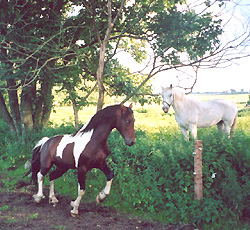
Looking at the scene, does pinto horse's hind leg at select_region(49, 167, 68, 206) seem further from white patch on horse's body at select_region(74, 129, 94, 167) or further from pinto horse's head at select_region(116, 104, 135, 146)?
pinto horse's head at select_region(116, 104, 135, 146)

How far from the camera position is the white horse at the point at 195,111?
812 centimetres

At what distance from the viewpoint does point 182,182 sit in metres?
6.08

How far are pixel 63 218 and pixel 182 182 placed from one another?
2.54 metres

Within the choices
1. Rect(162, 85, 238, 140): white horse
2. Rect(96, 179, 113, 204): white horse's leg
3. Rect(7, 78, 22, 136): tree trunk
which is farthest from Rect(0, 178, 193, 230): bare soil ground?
Rect(7, 78, 22, 136): tree trunk

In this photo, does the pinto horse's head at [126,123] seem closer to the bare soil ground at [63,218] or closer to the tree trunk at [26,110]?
the bare soil ground at [63,218]

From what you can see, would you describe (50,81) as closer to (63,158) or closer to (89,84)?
(89,84)

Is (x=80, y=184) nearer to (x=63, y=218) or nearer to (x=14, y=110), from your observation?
(x=63, y=218)

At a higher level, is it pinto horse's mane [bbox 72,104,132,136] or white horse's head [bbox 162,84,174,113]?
white horse's head [bbox 162,84,174,113]

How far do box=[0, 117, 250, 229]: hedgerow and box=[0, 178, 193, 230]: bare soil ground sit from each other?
334 millimetres

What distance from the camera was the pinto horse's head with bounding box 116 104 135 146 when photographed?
16.9ft

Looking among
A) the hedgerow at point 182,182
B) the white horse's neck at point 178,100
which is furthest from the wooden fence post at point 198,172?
the white horse's neck at point 178,100

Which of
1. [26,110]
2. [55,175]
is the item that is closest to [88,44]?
[26,110]

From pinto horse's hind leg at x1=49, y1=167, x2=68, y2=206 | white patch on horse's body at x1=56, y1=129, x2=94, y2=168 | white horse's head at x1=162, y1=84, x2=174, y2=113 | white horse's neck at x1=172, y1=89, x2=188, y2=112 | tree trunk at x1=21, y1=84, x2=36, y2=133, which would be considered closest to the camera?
white patch on horse's body at x1=56, y1=129, x2=94, y2=168

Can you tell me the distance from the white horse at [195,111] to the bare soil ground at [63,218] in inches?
119
